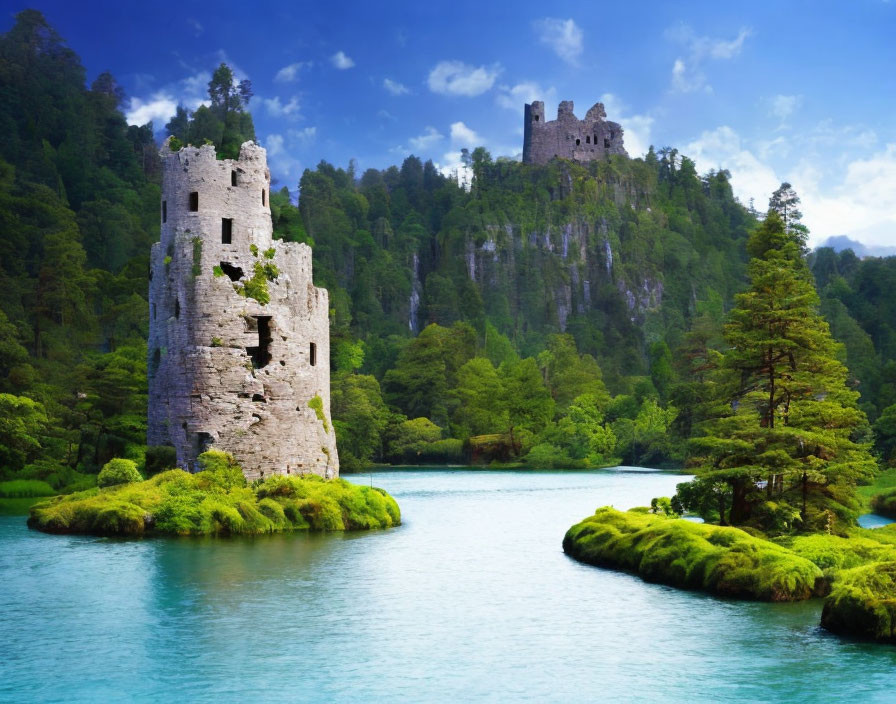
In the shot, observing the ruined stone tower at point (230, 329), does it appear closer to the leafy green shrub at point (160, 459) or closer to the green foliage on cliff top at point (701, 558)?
the leafy green shrub at point (160, 459)

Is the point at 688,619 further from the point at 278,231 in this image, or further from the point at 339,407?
the point at 339,407

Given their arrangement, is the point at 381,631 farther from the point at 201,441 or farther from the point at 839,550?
the point at 201,441

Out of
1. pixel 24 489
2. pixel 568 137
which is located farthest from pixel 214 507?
pixel 568 137

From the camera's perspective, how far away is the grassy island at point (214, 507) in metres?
32.2

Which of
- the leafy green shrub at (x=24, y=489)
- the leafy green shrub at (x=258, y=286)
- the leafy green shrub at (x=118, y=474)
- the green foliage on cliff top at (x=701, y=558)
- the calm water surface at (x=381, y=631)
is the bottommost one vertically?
the calm water surface at (x=381, y=631)

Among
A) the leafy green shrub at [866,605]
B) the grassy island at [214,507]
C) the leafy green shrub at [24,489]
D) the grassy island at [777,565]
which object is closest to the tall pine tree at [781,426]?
the grassy island at [777,565]

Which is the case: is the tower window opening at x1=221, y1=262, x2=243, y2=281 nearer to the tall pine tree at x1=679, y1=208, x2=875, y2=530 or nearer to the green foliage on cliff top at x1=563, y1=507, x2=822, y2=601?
the green foliage on cliff top at x1=563, y1=507, x2=822, y2=601

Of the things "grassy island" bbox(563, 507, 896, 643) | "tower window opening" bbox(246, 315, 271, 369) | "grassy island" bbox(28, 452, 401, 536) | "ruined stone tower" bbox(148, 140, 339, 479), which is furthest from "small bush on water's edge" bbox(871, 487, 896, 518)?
"tower window opening" bbox(246, 315, 271, 369)

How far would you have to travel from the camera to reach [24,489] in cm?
4166

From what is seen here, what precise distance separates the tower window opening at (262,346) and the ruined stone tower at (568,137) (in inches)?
5946

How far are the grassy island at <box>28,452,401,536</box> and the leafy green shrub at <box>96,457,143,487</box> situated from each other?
0.68 feet

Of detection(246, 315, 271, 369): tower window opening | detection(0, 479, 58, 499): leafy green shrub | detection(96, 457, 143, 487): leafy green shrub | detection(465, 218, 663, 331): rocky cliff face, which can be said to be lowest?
detection(0, 479, 58, 499): leafy green shrub

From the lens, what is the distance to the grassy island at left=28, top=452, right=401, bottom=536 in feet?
106

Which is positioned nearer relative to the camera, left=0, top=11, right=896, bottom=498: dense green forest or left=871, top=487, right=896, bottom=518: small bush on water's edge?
left=871, top=487, right=896, bottom=518: small bush on water's edge
